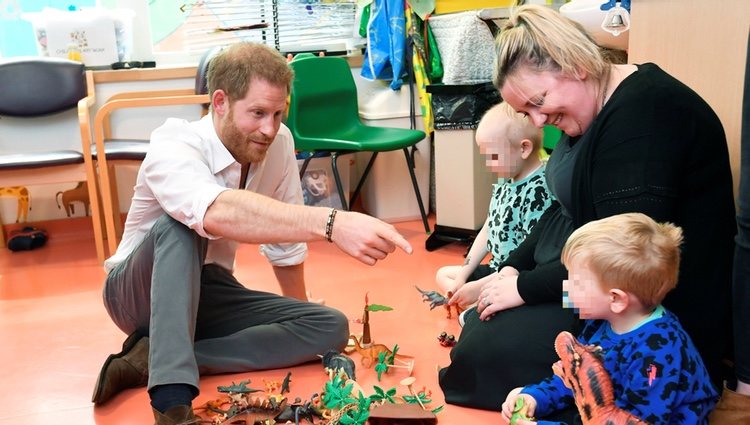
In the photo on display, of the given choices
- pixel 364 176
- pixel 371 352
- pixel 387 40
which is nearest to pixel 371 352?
pixel 371 352

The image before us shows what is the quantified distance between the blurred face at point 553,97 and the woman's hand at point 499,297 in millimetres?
440

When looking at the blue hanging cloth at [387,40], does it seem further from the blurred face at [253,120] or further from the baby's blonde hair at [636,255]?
the baby's blonde hair at [636,255]

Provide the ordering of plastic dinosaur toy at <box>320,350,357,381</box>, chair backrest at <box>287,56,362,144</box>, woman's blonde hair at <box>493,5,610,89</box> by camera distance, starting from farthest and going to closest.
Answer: chair backrest at <box>287,56,362,144</box>
plastic dinosaur toy at <box>320,350,357,381</box>
woman's blonde hair at <box>493,5,610,89</box>

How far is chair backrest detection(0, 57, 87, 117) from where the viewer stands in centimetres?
398

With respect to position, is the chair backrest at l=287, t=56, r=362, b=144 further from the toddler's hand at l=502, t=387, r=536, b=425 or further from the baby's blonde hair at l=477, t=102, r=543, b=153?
the toddler's hand at l=502, t=387, r=536, b=425

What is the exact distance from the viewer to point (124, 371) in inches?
83.0

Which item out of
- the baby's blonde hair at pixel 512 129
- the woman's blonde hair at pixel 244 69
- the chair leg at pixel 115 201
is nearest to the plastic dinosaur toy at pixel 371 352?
the baby's blonde hair at pixel 512 129

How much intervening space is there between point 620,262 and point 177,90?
3.24 m

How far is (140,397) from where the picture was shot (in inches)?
83.9

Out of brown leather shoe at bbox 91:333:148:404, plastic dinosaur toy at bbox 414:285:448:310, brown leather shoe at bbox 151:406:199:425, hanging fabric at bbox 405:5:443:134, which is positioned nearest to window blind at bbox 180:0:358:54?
hanging fabric at bbox 405:5:443:134

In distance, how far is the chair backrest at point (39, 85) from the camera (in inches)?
157

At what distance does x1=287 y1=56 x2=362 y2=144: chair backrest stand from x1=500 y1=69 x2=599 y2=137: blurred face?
2.27 metres

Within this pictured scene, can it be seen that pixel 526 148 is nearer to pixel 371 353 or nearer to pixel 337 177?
pixel 371 353

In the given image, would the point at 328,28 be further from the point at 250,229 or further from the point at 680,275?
the point at 680,275
